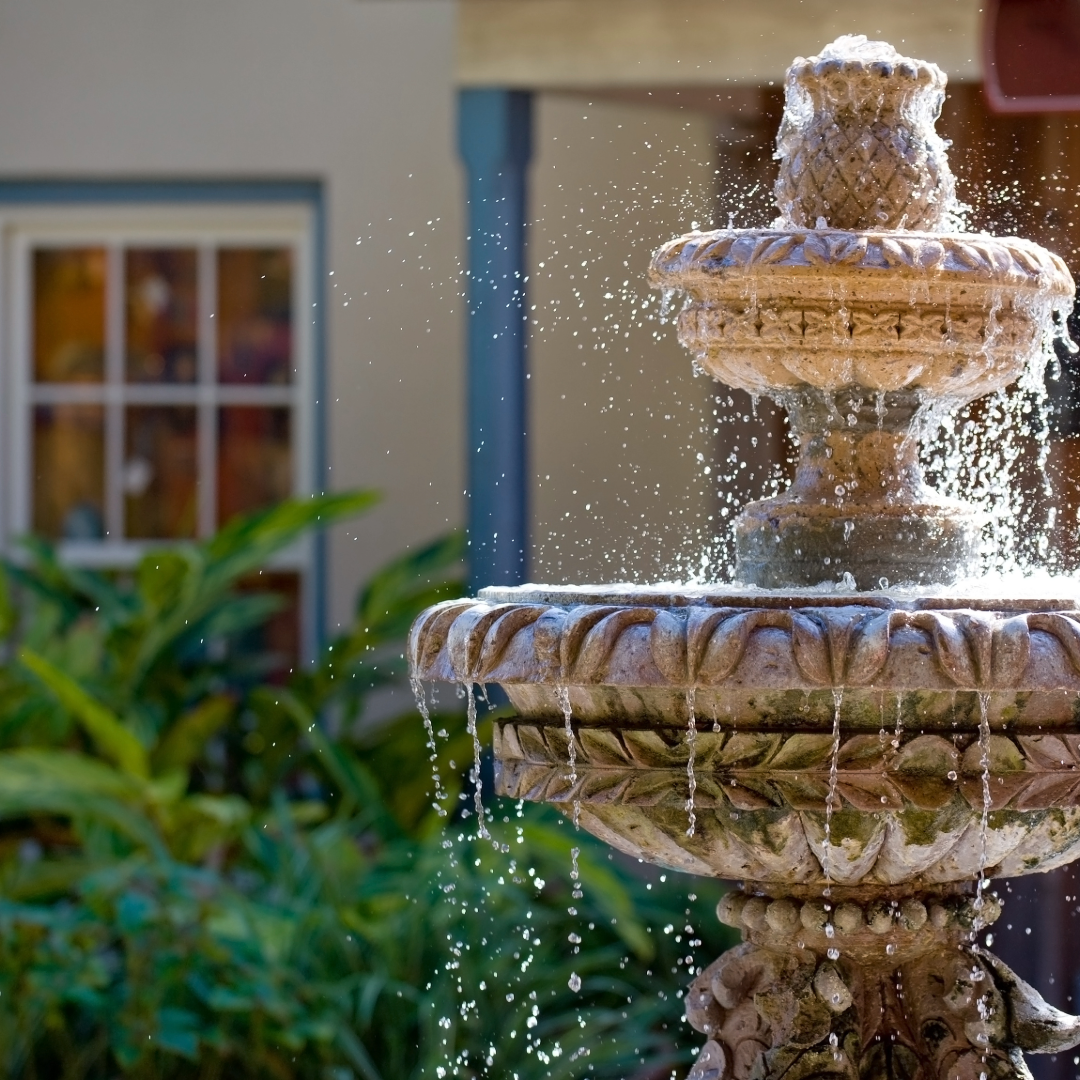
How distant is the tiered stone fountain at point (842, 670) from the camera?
6.79 ft

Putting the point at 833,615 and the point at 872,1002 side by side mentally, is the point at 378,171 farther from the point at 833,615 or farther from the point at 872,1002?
the point at 833,615

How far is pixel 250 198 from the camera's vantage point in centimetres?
677

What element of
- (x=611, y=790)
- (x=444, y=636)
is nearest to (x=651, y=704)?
(x=611, y=790)

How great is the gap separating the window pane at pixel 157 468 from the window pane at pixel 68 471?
0.11 m

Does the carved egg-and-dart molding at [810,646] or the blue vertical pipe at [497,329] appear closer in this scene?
the carved egg-and-dart molding at [810,646]

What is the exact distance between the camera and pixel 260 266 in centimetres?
689

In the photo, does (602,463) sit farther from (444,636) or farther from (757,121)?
(444,636)

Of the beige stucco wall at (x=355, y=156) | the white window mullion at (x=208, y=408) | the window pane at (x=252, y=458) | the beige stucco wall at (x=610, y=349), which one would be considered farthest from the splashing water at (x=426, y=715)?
the white window mullion at (x=208, y=408)

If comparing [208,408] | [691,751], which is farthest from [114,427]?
[691,751]

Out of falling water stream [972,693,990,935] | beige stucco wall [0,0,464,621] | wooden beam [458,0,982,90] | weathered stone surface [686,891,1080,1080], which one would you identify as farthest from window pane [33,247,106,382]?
falling water stream [972,693,990,935]

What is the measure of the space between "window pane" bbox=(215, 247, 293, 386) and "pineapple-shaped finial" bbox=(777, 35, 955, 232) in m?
4.49

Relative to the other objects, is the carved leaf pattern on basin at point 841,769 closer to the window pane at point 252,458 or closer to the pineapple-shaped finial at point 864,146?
the pineapple-shaped finial at point 864,146

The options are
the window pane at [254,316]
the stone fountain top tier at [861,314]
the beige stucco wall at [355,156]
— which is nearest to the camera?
the stone fountain top tier at [861,314]

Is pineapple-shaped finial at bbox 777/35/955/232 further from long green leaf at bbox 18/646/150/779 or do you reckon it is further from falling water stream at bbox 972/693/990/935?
long green leaf at bbox 18/646/150/779
